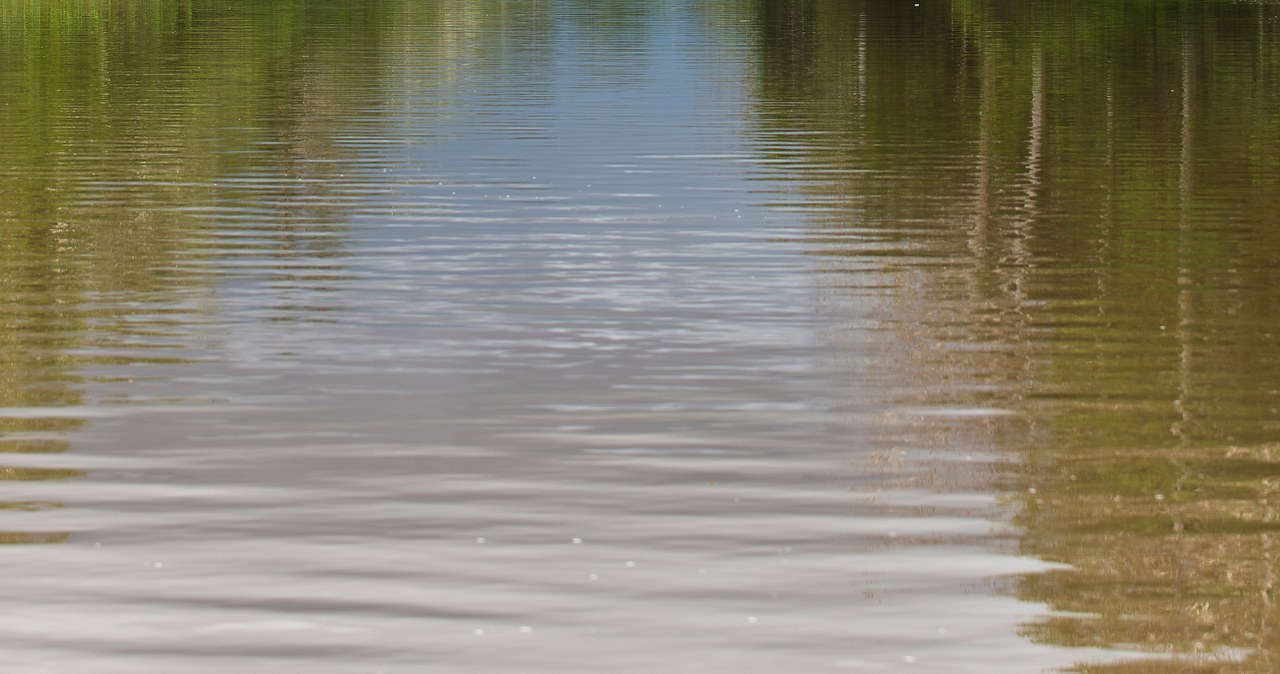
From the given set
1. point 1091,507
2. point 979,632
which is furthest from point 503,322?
point 979,632

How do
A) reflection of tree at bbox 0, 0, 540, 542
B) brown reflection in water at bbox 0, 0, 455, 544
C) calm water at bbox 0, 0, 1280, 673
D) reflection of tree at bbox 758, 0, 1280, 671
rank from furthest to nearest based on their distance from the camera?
reflection of tree at bbox 0, 0, 540, 542
brown reflection in water at bbox 0, 0, 455, 544
reflection of tree at bbox 758, 0, 1280, 671
calm water at bbox 0, 0, 1280, 673

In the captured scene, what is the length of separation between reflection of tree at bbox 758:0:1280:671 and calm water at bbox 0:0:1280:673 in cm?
4

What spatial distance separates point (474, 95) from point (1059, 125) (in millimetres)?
12571

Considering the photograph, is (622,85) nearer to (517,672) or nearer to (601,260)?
(601,260)

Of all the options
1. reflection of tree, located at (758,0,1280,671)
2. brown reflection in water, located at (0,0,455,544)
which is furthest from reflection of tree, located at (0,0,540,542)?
reflection of tree, located at (758,0,1280,671)

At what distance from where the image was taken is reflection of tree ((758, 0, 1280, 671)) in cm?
934

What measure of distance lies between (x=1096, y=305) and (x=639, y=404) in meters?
4.67

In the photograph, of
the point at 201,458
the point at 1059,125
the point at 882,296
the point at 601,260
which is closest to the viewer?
the point at 201,458

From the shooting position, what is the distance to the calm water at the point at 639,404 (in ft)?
28.4

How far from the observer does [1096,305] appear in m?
16.2

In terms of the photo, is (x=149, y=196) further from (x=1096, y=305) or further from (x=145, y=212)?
(x=1096, y=305)

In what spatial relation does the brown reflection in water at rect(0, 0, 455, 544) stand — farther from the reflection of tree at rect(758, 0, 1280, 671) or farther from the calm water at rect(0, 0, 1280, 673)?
the reflection of tree at rect(758, 0, 1280, 671)

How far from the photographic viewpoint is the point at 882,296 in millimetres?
16734

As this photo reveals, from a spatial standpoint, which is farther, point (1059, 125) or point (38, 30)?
point (38, 30)
